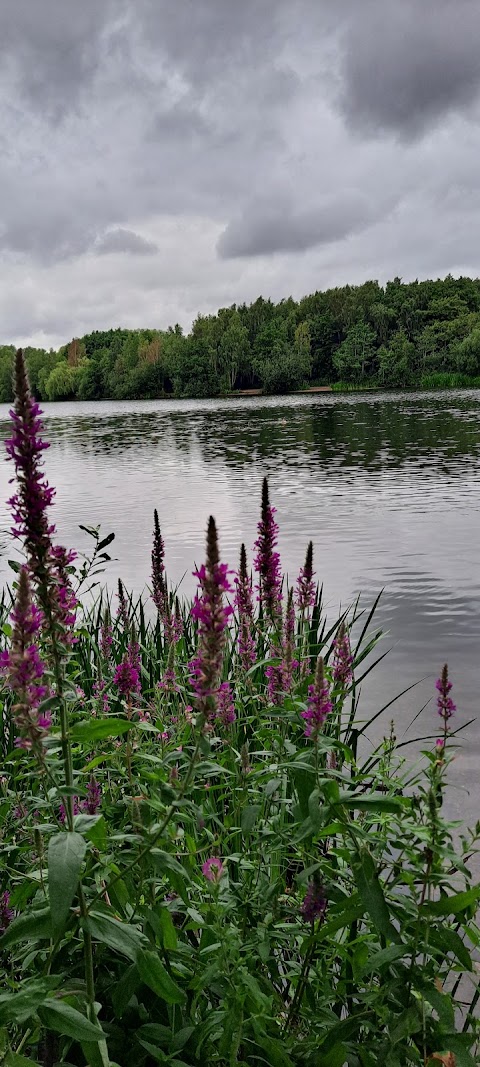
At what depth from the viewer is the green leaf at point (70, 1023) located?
80.7 inches

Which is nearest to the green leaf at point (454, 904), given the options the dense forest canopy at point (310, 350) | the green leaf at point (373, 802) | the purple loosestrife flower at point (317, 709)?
the green leaf at point (373, 802)

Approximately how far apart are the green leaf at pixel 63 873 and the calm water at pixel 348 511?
5.21 metres

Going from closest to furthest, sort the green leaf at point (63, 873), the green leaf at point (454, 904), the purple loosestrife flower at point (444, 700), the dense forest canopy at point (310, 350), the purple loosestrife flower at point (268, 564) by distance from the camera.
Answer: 1. the green leaf at point (63, 873)
2. the green leaf at point (454, 904)
3. the purple loosestrife flower at point (444, 700)
4. the purple loosestrife flower at point (268, 564)
5. the dense forest canopy at point (310, 350)

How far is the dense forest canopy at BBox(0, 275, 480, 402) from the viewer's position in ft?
403

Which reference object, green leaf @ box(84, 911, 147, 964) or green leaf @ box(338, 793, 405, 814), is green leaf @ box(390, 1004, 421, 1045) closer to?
green leaf @ box(338, 793, 405, 814)

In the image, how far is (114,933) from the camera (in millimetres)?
→ 2223

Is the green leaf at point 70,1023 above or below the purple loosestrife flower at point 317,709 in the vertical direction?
below

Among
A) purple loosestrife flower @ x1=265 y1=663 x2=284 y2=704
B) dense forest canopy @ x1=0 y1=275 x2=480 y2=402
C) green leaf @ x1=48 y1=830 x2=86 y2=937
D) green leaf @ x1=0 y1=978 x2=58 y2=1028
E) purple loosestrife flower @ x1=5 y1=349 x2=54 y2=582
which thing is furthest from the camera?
dense forest canopy @ x1=0 y1=275 x2=480 y2=402

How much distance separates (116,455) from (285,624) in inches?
1663

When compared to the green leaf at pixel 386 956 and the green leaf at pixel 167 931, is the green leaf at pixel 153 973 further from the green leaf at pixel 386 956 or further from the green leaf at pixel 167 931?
the green leaf at pixel 386 956

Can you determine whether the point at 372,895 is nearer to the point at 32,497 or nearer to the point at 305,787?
the point at 305,787

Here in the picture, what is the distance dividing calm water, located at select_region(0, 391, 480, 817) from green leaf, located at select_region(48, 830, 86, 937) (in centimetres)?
521

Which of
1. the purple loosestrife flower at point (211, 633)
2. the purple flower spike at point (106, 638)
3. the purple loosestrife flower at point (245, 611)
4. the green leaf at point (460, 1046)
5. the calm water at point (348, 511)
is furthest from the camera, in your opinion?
the calm water at point (348, 511)

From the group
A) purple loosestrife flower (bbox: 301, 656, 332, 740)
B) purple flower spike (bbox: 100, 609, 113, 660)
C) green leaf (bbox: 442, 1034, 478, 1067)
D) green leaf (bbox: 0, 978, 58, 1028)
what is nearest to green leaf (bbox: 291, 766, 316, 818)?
purple loosestrife flower (bbox: 301, 656, 332, 740)
